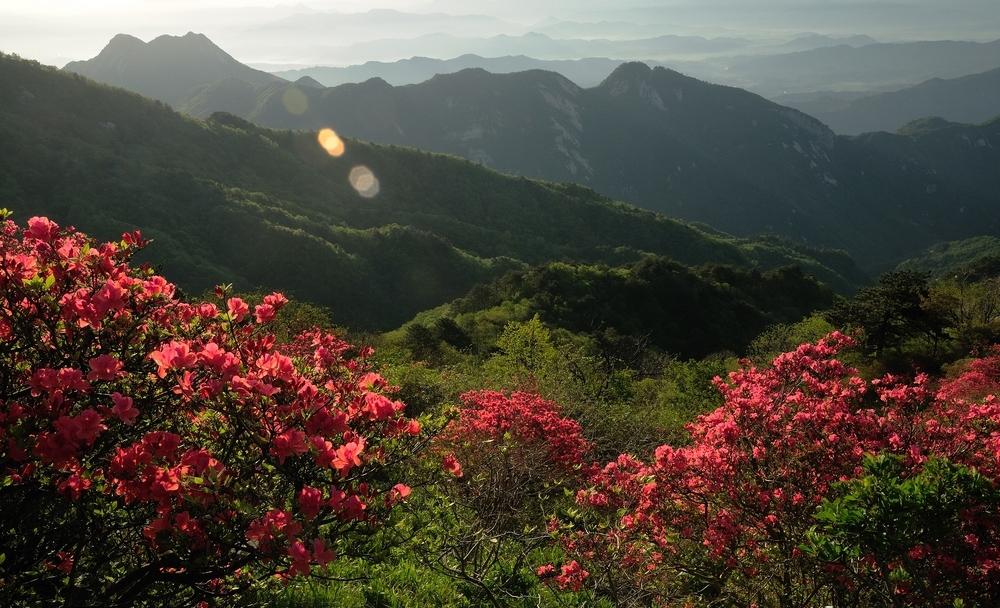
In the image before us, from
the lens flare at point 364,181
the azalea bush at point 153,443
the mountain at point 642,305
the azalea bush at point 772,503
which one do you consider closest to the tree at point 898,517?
the azalea bush at point 772,503

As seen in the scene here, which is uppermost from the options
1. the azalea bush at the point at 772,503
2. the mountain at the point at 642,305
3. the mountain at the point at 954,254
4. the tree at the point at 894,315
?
the azalea bush at the point at 772,503

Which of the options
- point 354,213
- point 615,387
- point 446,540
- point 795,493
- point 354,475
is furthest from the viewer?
point 354,213

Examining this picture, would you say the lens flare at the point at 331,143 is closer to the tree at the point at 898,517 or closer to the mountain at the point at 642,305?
the mountain at the point at 642,305

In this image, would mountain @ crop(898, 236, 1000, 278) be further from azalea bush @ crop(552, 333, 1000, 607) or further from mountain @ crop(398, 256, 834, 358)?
azalea bush @ crop(552, 333, 1000, 607)

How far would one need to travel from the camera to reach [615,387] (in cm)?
2666

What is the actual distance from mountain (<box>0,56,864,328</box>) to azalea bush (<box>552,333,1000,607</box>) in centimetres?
5914

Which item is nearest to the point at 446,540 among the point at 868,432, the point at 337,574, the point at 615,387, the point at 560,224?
the point at 337,574

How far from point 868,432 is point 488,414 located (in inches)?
254

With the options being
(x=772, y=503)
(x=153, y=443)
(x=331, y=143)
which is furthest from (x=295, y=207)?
(x=153, y=443)

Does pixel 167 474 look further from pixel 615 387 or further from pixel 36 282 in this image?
pixel 615 387

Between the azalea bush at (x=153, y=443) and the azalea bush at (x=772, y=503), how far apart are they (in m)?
3.94

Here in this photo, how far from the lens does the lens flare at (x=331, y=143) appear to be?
454ft

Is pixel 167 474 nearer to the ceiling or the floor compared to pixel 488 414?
nearer to the ceiling

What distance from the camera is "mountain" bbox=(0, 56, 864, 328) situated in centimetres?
7975
